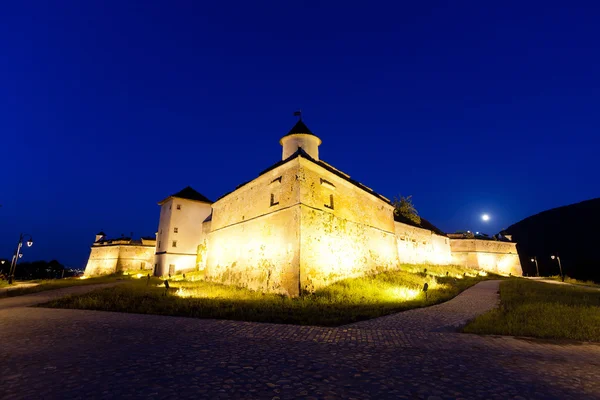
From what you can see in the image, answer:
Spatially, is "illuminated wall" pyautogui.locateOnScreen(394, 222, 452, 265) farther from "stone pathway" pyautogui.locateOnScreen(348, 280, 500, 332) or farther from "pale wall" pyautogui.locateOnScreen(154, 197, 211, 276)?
"pale wall" pyautogui.locateOnScreen(154, 197, 211, 276)

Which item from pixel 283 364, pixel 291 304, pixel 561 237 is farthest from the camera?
pixel 561 237

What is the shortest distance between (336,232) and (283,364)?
523 inches

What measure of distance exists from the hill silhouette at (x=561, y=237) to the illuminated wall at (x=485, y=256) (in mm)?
27220

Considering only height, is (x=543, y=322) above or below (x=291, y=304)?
above

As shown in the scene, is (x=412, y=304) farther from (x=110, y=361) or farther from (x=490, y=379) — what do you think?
(x=110, y=361)

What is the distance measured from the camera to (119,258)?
41.0m

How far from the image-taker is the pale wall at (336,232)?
15.5 meters

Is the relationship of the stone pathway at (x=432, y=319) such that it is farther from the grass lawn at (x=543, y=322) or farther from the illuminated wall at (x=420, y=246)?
the illuminated wall at (x=420, y=246)

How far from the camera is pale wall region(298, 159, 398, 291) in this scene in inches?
612

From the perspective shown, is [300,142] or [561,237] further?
[561,237]

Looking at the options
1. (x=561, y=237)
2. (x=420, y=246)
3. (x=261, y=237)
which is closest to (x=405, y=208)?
(x=420, y=246)

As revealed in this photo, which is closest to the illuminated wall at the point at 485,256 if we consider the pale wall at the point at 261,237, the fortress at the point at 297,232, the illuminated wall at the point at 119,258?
the fortress at the point at 297,232

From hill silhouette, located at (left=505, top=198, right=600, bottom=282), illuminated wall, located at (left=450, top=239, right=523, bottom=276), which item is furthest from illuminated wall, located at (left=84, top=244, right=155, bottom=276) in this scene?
hill silhouette, located at (left=505, top=198, right=600, bottom=282)

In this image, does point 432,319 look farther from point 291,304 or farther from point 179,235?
point 179,235
